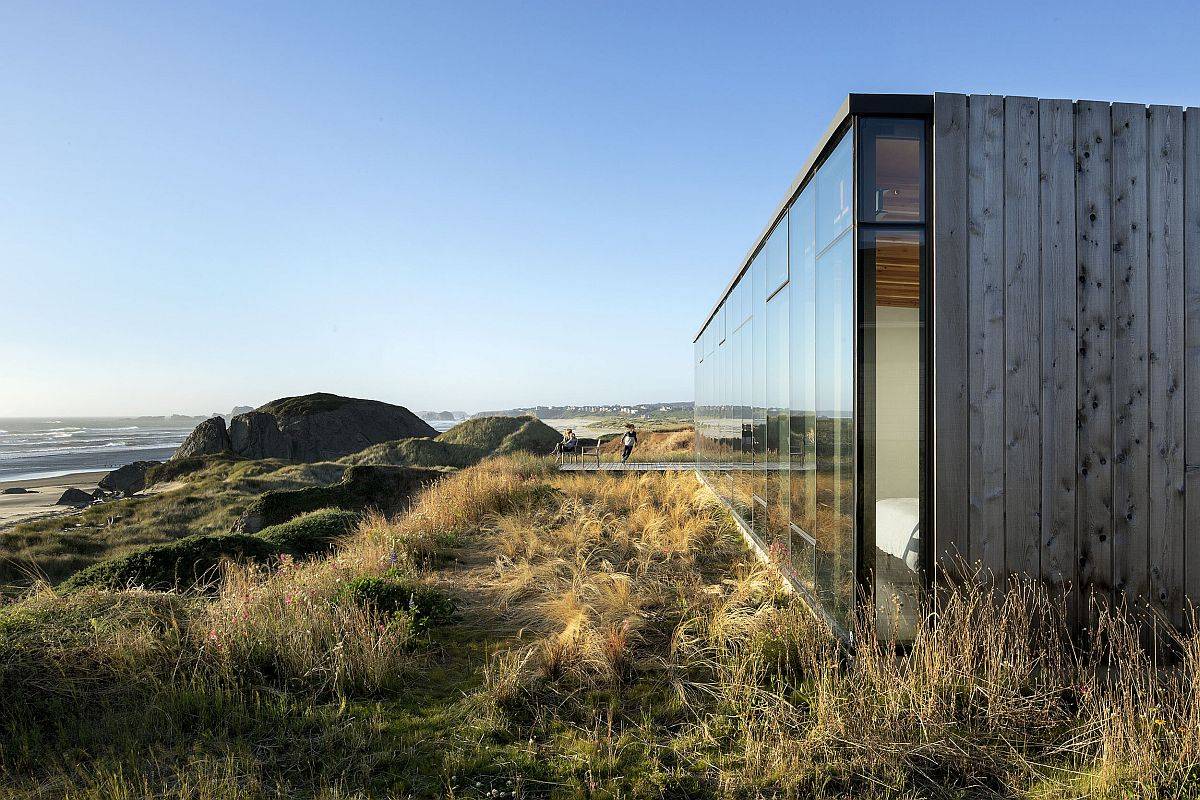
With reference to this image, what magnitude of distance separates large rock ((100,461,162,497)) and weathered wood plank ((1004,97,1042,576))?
3026 cm

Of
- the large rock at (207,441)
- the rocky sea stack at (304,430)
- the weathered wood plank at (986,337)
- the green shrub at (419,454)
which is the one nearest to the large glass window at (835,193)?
the weathered wood plank at (986,337)

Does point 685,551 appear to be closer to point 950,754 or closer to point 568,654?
point 568,654

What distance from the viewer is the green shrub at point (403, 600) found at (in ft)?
16.6

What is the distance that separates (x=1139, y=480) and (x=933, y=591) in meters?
1.65

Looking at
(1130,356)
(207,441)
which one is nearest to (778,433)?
(1130,356)

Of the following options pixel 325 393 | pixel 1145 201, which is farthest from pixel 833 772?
pixel 325 393

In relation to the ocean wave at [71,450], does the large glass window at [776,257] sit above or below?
above

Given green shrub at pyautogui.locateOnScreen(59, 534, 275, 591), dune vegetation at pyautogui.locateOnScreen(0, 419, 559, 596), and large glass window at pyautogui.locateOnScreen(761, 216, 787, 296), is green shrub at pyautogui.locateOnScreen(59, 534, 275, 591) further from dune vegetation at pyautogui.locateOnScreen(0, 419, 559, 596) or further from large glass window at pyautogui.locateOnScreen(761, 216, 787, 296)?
large glass window at pyautogui.locateOnScreen(761, 216, 787, 296)

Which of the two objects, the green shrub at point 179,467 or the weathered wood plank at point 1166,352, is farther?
the green shrub at point 179,467

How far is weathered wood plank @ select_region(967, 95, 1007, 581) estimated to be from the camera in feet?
12.6

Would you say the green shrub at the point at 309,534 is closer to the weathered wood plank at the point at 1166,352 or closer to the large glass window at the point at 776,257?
the large glass window at the point at 776,257

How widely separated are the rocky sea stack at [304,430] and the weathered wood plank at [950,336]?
3392cm

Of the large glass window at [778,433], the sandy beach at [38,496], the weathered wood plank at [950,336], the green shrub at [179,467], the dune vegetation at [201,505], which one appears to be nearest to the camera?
the weathered wood plank at [950,336]

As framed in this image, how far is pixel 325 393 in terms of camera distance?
4231cm
